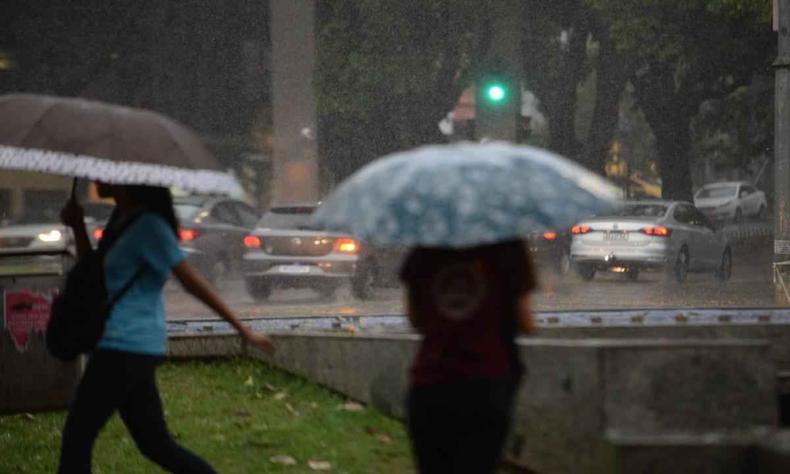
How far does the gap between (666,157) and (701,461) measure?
33130 mm

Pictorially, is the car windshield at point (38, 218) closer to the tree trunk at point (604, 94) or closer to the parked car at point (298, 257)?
the parked car at point (298, 257)

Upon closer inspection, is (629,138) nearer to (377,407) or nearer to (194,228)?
(194,228)

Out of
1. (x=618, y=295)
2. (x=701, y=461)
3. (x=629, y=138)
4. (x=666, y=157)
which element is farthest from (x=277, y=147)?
(x=629, y=138)

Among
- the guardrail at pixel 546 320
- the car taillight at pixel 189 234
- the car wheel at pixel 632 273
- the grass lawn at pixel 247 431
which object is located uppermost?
the car taillight at pixel 189 234

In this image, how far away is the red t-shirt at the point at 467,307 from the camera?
441 centimetres

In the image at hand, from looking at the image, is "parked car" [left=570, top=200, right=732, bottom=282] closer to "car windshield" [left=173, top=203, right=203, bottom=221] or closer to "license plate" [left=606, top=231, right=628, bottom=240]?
"license plate" [left=606, top=231, right=628, bottom=240]

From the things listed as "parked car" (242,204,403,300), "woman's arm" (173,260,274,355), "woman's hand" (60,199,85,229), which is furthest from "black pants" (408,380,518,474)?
"parked car" (242,204,403,300)

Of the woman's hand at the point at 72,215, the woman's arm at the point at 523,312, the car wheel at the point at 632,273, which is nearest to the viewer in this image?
the woman's arm at the point at 523,312

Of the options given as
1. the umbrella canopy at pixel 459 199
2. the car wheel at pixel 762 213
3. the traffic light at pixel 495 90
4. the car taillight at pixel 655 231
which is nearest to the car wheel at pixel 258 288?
the traffic light at pixel 495 90

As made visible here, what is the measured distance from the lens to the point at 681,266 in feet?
90.6

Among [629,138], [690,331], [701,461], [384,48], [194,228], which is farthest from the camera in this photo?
[629,138]

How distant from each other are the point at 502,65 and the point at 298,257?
14.5 metres

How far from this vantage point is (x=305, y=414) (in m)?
9.34

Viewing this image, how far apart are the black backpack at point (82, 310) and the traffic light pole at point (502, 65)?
27223 mm
